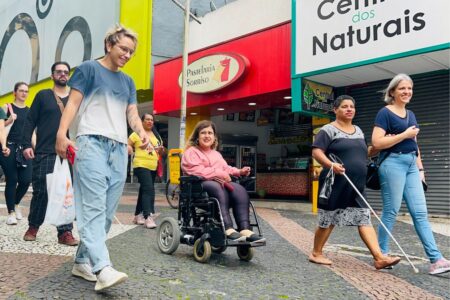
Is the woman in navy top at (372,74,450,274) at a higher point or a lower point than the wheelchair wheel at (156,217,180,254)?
higher

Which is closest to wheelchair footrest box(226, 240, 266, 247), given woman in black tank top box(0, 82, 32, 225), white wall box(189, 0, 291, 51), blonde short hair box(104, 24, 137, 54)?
blonde short hair box(104, 24, 137, 54)

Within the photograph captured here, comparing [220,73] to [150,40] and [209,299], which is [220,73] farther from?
[209,299]

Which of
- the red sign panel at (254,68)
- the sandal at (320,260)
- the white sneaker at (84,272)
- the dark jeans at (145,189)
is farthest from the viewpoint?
the red sign panel at (254,68)

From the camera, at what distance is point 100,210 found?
3.00 metres

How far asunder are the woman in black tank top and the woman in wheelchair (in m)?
2.71

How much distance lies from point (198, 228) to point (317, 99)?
6481 millimetres

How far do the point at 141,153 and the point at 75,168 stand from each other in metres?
3.24

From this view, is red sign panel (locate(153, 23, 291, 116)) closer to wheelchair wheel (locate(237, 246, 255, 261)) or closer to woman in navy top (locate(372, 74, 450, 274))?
woman in navy top (locate(372, 74, 450, 274))

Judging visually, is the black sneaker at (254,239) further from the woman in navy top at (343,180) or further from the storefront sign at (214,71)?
the storefront sign at (214,71)

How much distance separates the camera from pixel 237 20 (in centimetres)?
1309

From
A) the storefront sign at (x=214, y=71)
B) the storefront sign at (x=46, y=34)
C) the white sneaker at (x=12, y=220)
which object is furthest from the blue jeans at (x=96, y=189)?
the storefront sign at (x=46, y=34)

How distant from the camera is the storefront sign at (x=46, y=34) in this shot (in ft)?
60.8

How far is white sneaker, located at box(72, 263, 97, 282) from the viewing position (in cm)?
316

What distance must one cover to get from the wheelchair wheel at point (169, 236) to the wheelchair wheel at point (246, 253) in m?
0.60
